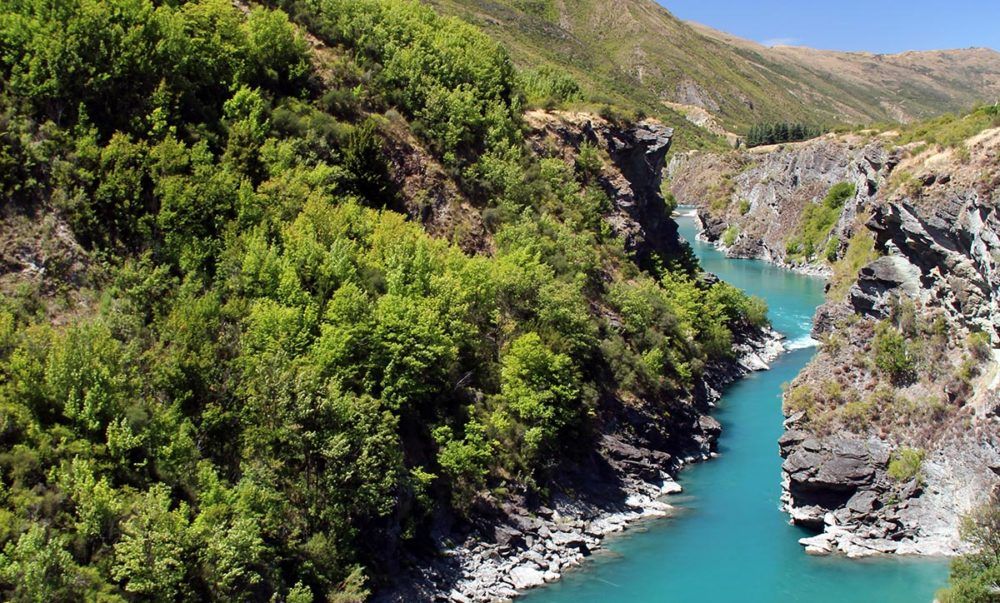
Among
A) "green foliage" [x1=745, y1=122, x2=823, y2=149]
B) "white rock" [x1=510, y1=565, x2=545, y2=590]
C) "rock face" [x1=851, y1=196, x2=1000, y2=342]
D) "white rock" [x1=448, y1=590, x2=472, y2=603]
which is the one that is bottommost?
"white rock" [x1=448, y1=590, x2=472, y2=603]

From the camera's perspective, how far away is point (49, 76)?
3756 centimetres

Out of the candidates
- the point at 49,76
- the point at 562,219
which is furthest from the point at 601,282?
the point at 49,76

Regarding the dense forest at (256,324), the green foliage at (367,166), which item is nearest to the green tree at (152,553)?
the dense forest at (256,324)

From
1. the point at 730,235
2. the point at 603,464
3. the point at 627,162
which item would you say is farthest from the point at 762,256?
the point at 603,464

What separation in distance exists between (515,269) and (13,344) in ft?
83.5

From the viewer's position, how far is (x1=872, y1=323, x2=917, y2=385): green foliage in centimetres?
4188

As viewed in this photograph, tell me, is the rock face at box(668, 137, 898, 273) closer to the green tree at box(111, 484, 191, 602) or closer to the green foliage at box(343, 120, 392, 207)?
the green foliage at box(343, 120, 392, 207)

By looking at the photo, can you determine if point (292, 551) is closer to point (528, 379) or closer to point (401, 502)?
point (401, 502)

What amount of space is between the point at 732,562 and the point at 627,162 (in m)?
39.2

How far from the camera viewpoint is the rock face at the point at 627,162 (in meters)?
64.6

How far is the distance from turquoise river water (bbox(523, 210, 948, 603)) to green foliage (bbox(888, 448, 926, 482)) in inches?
164

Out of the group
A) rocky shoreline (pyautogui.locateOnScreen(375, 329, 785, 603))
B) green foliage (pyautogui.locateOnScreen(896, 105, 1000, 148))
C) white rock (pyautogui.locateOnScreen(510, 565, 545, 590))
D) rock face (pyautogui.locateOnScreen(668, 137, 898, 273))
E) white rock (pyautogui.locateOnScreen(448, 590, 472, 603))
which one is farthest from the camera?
rock face (pyautogui.locateOnScreen(668, 137, 898, 273))

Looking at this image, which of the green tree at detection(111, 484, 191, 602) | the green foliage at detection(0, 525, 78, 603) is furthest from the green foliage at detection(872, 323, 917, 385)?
the green foliage at detection(0, 525, 78, 603)

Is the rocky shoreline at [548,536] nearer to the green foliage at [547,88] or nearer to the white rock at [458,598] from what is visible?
the white rock at [458,598]
